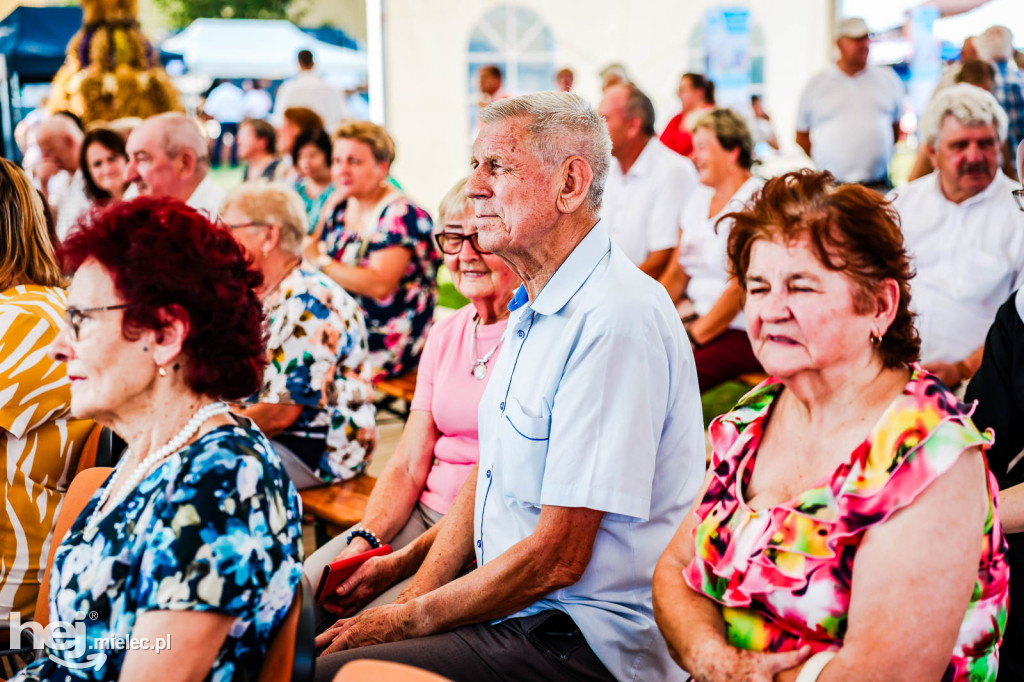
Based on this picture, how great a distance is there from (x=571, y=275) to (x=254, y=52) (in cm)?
1148

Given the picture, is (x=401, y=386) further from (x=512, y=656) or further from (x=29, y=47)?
(x=29, y=47)

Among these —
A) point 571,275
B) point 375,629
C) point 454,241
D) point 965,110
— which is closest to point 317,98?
point 965,110

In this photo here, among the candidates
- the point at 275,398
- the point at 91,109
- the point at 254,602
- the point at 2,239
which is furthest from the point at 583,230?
the point at 91,109

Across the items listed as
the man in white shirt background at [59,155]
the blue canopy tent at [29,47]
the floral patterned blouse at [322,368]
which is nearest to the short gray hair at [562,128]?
the floral patterned blouse at [322,368]

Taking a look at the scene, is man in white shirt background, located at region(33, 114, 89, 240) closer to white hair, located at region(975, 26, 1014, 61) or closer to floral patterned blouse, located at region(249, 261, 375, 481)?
floral patterned blouse, located at region(249, 261, 375, 481)

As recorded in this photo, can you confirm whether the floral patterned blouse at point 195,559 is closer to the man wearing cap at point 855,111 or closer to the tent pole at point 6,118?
the man wearing cap at point 855,111

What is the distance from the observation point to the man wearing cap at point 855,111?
6645 mm

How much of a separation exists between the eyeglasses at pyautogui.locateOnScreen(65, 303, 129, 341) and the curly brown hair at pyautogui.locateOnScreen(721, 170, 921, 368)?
3.47ft

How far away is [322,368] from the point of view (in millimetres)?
2930

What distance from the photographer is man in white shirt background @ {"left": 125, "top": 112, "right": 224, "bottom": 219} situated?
434cm

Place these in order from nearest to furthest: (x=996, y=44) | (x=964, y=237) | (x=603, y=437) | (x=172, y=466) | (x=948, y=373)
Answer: (x=172, y=466)
(x=603, y=437)
(x=948, y=373)
(x=964, y=237)
(x=996, y=44)

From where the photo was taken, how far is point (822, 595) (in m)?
1.45

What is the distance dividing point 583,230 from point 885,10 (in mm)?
9570

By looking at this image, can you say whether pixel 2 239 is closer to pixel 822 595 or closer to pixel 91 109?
pixel 822 595
